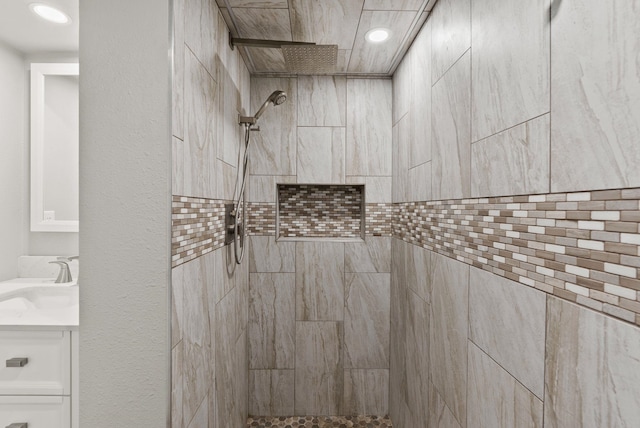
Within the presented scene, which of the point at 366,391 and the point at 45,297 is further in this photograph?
the point at 366,391

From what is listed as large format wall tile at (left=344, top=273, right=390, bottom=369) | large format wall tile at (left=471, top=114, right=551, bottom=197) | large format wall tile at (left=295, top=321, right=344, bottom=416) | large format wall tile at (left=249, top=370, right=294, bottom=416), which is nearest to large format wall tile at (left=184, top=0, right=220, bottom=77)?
large format wall tile at (left=471, top=114, right=551, bottom=197)

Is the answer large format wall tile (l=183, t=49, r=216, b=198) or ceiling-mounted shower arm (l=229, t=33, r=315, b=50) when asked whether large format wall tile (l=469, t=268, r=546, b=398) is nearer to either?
large format wall tile (l=183, t=49, r=216, b=198)

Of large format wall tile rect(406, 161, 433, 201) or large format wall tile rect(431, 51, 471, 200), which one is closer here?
large format wall tile rect(431, 51, 471, 200)

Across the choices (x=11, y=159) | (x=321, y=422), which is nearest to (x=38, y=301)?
(x=11, y=159)

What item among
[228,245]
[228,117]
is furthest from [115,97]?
[228,245]

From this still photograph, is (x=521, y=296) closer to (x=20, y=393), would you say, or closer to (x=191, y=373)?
(x=191, y=373)

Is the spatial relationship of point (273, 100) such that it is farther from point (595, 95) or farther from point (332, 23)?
point (595, 95)

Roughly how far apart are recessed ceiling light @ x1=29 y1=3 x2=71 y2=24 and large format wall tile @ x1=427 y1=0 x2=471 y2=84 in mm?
1747

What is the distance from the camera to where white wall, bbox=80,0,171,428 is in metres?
0.96

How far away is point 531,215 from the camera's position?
2.61ft

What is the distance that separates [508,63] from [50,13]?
6.50 ft

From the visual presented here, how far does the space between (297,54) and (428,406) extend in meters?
1.93

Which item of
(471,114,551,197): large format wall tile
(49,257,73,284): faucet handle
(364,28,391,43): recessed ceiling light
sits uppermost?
(364,28,391,43): recessed ceiling light

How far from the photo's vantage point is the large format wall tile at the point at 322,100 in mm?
2273
